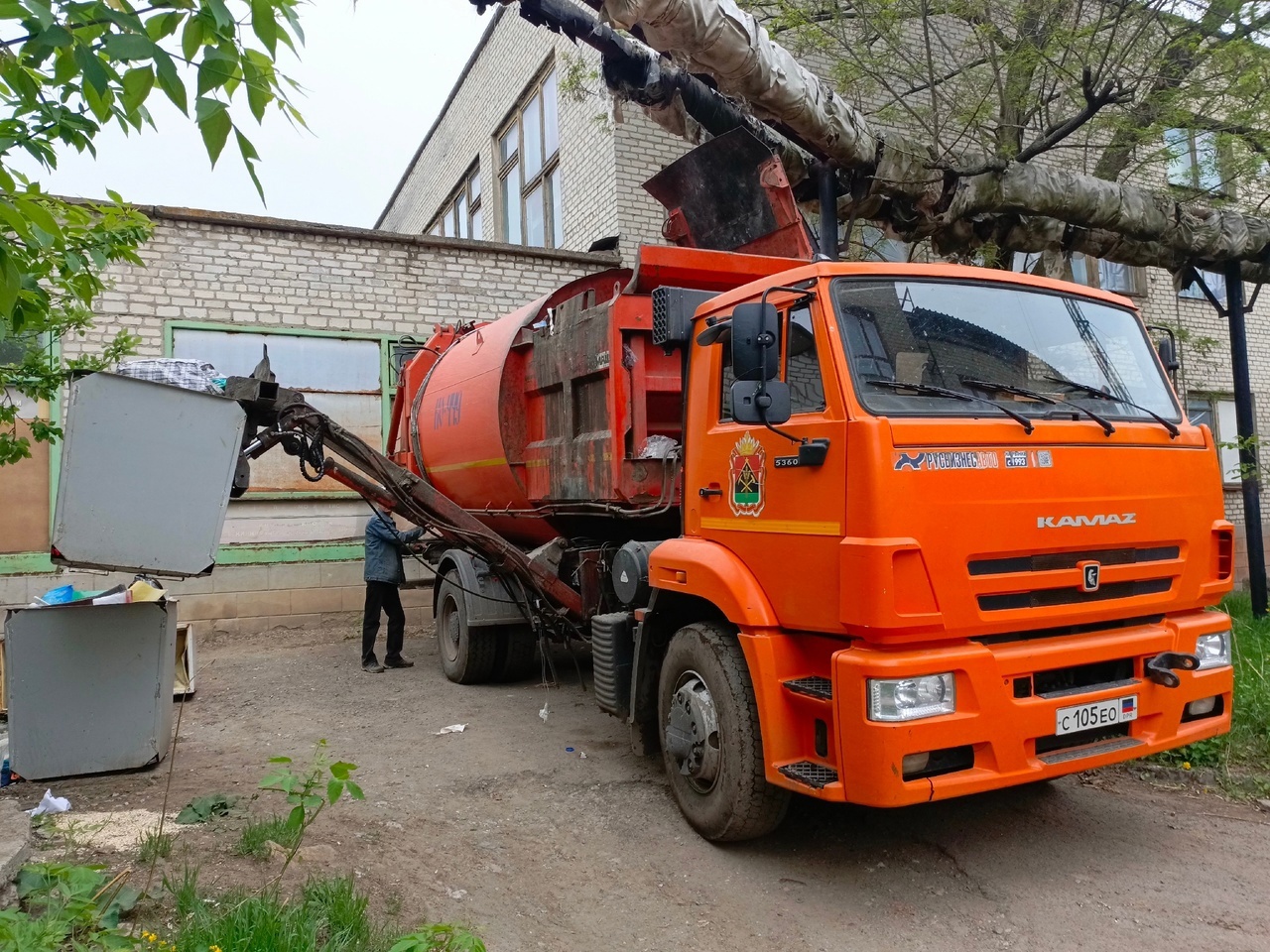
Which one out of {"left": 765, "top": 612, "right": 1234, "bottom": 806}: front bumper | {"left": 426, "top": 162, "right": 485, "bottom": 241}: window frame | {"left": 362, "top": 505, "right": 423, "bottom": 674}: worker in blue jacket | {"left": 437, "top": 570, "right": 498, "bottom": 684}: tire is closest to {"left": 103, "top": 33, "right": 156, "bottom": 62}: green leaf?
{"left": 765, "top": 612, "right": 1234, "bottom": 806}: front bumper

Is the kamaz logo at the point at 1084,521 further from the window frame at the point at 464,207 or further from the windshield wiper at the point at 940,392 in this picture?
the window frame at the point at 464,207

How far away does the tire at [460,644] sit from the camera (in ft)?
23.1

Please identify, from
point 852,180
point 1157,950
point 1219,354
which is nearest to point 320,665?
point 852,180

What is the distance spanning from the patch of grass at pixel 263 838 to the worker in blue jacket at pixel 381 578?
12.9ft

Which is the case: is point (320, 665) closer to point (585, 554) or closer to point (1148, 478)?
point (585, 554)

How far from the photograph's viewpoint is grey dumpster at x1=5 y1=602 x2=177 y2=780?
4555mm

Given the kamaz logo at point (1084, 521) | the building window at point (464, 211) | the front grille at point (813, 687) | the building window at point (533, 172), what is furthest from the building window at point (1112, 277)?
the front grille at point (813, 687)

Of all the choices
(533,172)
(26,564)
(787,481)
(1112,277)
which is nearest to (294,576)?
(26,564)

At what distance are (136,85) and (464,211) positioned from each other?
52.6ft

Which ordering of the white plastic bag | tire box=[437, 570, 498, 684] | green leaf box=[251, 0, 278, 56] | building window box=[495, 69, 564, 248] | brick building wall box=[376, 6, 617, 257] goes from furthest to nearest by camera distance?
building window box=[495, 69, 564, 248]
brick building wall box=[376, 6, 617, 257]
tire box=[437, 570, 498, 684]
the white plastic bag
green leaf box=[251, 0, 278, 56]

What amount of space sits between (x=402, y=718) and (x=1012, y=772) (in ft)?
14.1

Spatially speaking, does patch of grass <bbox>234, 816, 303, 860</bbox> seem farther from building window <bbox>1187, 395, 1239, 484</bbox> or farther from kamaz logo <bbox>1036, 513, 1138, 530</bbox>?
building window <bbox>1187, 395, 1239, 484</bbox>

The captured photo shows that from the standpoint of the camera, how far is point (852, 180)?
628cm

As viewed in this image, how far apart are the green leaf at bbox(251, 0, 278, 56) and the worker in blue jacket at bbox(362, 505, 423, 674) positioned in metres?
6.04
